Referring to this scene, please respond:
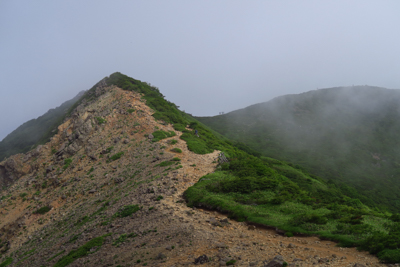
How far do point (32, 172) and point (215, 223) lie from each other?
1676 inches

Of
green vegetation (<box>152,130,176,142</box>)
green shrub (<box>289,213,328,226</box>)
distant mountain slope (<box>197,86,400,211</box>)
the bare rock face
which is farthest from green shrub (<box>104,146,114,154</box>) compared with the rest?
distant mountain slope (<box>197,86,400,211</box>)

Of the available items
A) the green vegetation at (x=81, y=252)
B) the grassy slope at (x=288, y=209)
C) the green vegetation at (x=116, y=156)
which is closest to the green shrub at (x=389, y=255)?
the grassy slope at (x=288, y=209)

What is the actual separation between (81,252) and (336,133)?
142747 mm

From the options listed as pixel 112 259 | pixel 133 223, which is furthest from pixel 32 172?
pixel 112 259

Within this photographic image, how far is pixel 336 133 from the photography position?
133m

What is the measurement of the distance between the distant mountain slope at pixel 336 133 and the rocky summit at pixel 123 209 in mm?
69243

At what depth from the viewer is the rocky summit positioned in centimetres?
1349

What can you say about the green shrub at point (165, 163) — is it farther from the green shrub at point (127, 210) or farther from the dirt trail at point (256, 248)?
the dirt trail at point (256, 248)

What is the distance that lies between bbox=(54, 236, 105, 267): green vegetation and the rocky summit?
3.4 inches

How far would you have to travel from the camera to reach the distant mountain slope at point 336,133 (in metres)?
93.9

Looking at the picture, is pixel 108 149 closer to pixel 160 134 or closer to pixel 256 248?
pixel 160 134

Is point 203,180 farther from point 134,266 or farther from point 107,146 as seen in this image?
point 107,146

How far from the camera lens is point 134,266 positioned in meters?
13.6

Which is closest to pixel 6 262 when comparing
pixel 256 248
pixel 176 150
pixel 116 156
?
pixel 116 156
